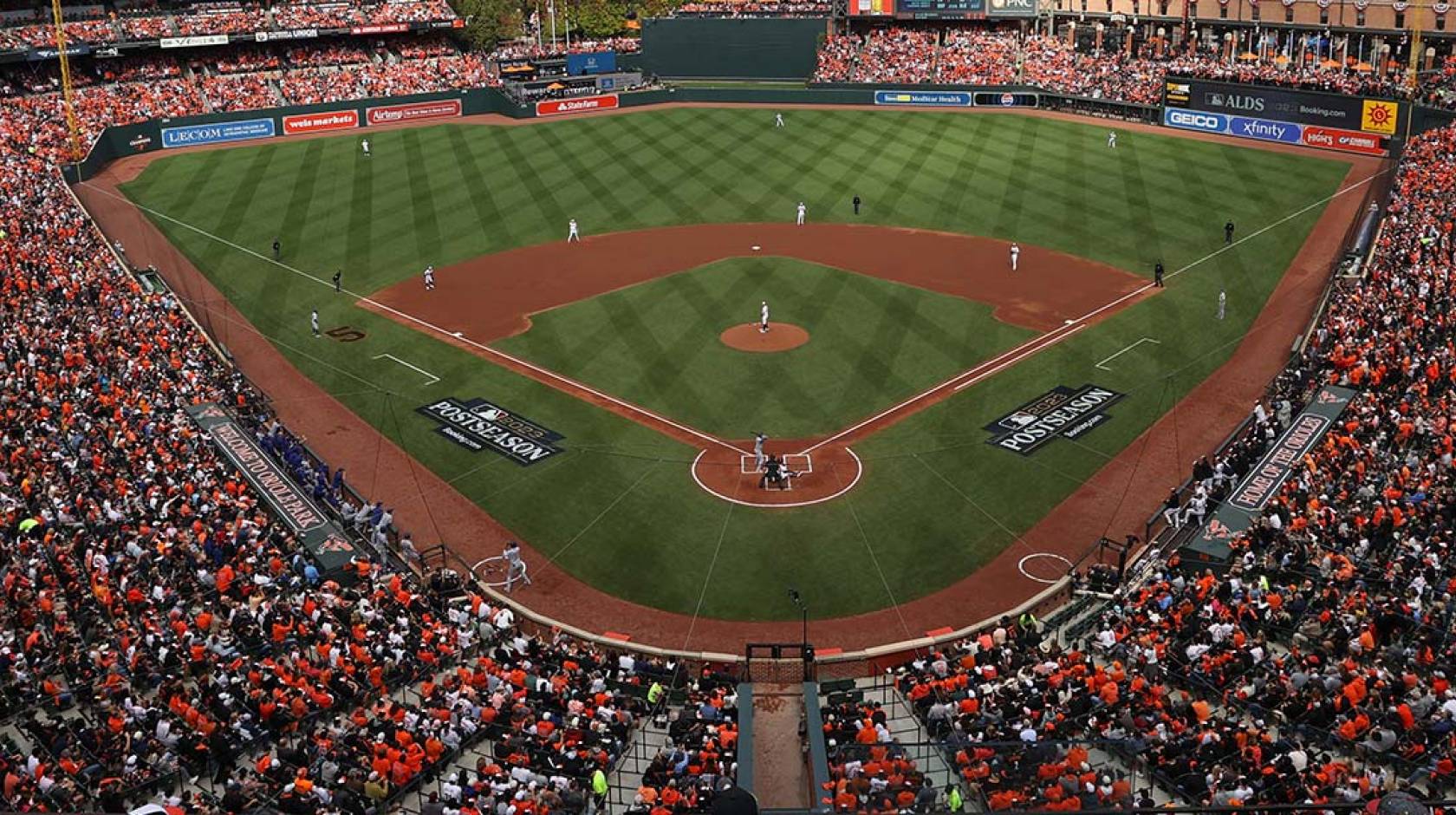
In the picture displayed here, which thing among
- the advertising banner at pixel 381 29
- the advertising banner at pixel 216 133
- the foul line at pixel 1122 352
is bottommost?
the foul line at pixel 1122 352

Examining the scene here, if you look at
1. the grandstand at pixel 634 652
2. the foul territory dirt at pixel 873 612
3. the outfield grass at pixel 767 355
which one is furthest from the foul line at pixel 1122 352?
the grandstand at pixel 634 652

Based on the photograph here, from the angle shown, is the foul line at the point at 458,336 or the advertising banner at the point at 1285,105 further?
the advertising banner at the point at 1285,105

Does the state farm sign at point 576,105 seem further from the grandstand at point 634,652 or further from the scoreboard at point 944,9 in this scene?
the grandstand at point 634,652

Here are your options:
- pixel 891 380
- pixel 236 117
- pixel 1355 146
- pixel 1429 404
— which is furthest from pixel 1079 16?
pixel 1429 404

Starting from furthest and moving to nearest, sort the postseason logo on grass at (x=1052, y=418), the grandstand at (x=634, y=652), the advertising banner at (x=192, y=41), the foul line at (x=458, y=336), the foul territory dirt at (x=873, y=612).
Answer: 1. the advertising banner at (x=192, y=41)
2. the foul line at (x=458, y=336)
3. the postseason logo on grass at (x=1052, y=418)
4. the foul territory dirt at (x=873, y=612)
5. the grandstand at (x=634, y=652)

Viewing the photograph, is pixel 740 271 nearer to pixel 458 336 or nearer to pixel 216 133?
pixel 458 336

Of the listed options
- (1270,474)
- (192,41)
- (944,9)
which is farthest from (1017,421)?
(192,41)

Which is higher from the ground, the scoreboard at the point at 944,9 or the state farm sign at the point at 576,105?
the scoreboard at the point at 944,9
